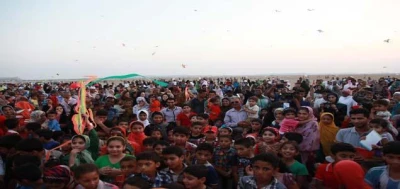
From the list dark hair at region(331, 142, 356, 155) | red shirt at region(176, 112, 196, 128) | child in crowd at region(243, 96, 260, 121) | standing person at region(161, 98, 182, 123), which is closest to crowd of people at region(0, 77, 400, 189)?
dark hair at region(331, 142, 356, 155)

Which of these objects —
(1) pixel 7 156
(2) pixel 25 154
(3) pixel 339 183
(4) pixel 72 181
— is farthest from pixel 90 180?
(3) pixel 339 183

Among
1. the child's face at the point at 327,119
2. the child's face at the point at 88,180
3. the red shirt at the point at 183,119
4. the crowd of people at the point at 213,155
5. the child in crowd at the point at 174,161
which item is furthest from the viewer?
the red shirt at the point at 183,119

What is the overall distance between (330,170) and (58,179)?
2668mm

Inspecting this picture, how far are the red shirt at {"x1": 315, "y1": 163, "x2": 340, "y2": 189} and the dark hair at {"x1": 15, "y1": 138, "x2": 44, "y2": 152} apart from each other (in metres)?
3.28

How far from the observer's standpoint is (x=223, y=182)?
193 inches

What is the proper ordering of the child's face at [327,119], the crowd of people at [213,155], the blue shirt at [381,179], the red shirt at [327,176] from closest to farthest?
1. the blue shirt at [381,179]
2. the crowd of people at [213,155]
3. the red shirt at [327,176]
4. the child's face at [327,119]

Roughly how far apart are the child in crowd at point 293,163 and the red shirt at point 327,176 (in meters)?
0.44

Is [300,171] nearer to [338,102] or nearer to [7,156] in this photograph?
[7,156]

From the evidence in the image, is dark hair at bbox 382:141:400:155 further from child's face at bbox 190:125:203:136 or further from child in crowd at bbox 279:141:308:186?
child's face at bbox 190:125:203:136

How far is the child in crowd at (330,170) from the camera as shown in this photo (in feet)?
11.9

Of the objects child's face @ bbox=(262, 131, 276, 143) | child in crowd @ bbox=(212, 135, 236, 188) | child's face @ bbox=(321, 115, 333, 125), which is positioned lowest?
child in crowd @ bbox=(212, 135, 236, 188)

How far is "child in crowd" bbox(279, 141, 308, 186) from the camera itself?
425 cm

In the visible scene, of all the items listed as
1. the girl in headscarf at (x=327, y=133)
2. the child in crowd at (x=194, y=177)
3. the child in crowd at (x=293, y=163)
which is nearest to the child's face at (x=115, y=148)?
the child in crowd at (x=194, y=177)

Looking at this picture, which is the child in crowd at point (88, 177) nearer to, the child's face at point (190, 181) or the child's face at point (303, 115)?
the child's face at point (190, 181)
